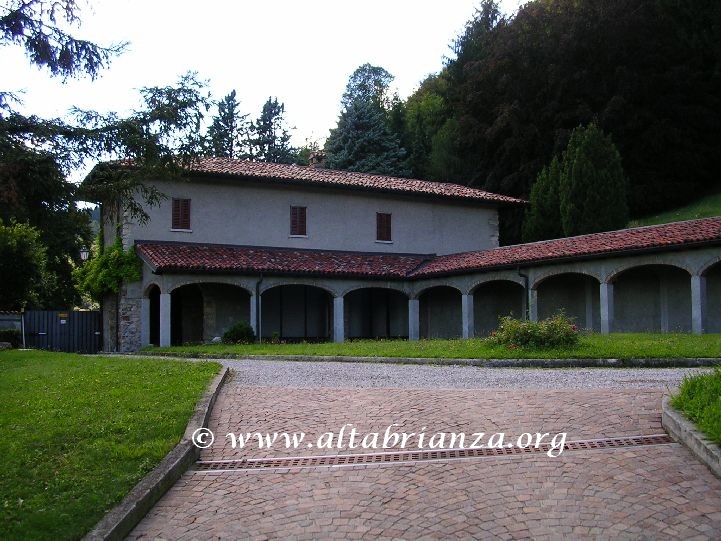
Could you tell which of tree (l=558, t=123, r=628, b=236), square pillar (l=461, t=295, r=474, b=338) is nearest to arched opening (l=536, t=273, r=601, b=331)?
square pillar (l=461, t=295, r=474, b=338)

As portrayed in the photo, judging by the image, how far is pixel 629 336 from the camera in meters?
18.5

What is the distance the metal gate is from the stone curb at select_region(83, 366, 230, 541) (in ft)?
69.2

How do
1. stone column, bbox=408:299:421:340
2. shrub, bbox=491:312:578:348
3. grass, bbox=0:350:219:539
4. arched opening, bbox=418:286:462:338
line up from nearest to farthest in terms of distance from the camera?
grass, bbox=0:350:219:539 → shrub, bbox=491:312:578:348 → stone column, bbox=408:299:421:340 → arched opening, bbox=418:286:462:338

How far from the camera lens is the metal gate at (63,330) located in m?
27.2

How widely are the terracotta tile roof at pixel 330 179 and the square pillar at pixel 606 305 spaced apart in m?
10.2

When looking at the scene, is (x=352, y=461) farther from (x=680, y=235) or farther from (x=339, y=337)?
(x=339, y=337)

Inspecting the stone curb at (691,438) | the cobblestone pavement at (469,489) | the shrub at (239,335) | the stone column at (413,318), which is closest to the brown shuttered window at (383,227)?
the stone column at (413,318)

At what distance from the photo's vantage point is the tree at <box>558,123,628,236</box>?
1297 inches

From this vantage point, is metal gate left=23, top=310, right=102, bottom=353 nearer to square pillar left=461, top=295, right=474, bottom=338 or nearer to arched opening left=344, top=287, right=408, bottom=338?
arched opening left=344, top=287, right=408, bottom=338

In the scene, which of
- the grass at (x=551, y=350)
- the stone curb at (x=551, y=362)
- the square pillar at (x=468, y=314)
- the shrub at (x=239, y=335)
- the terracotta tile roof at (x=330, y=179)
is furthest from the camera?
the terracotta tile roof at (x=330, y=179)

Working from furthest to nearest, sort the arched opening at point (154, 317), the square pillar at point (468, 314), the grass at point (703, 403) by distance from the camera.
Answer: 1. the arched opening at point (154, 317)
2. the square pillar at point (468, 314)
3. the grass at point (703, 403)

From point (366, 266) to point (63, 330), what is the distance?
11636 millimetres

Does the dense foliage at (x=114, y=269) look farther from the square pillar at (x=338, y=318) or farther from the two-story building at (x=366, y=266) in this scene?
the square pillar at (x=338, y=318)

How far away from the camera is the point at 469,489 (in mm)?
6027
